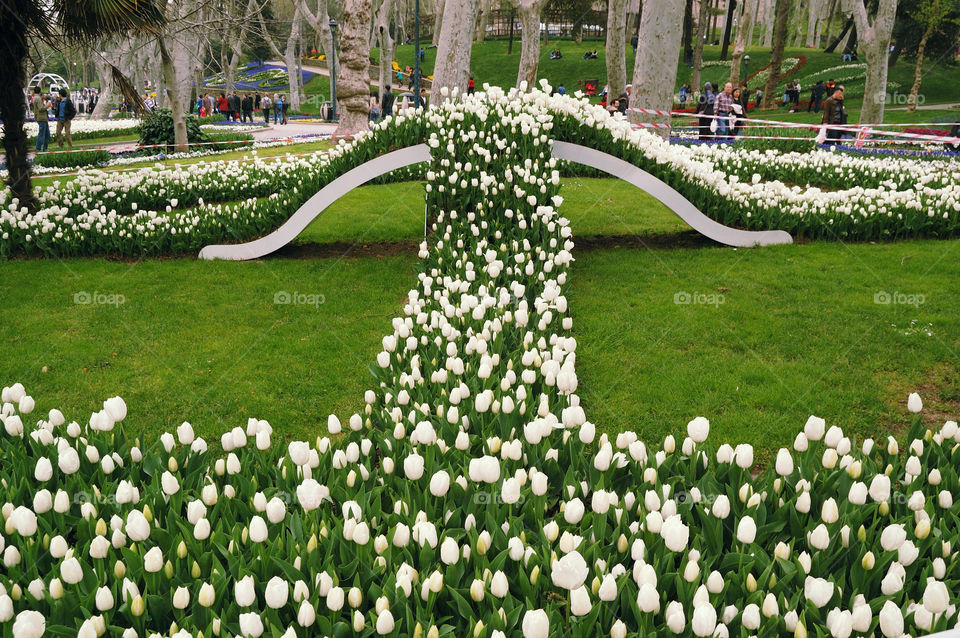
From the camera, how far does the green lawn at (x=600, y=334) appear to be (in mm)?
5457

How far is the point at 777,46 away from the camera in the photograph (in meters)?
37.0

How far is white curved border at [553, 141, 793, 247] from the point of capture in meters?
9.34

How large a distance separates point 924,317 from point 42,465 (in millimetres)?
7406

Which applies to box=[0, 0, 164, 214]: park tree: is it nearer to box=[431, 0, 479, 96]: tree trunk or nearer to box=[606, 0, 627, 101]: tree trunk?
box=[431, 0, 479, 96]: tree trunk

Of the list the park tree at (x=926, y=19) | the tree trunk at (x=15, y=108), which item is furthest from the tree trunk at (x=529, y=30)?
the park tree at (x=926, y=19)

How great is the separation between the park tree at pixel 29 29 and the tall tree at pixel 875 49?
62.0 feet

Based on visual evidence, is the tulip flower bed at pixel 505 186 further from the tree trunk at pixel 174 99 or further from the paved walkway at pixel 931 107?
the paved walkway at pixel 931 107

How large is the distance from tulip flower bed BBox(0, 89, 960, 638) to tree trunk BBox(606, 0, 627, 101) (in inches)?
985

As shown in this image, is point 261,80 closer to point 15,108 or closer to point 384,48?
point 384,48

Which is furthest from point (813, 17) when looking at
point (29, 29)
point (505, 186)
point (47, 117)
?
point (29, 29)

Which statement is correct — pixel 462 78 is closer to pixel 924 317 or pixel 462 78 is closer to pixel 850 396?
pixel 924 317

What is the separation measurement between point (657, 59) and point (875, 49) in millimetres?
10361

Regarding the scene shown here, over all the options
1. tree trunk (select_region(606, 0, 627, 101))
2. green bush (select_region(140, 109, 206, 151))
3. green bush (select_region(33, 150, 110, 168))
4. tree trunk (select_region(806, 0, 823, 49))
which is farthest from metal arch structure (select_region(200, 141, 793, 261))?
tree trunk (select_region(806, 0, 823, 49))

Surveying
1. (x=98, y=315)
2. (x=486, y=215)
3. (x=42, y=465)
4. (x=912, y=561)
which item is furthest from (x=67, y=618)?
(x=486, y=215)
